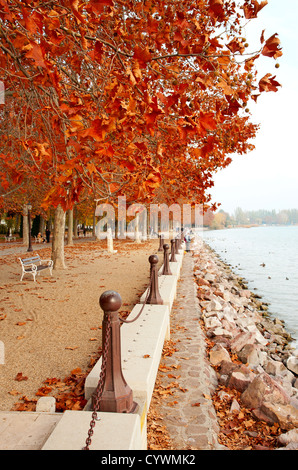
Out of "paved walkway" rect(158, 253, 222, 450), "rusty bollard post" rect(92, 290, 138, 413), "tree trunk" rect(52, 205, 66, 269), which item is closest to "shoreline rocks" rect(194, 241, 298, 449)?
"paved walkway" rect(158, 253, 222, 450)

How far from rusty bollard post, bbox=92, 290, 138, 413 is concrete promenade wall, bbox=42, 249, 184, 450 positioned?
0.10 metres

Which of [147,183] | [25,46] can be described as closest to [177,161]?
[147,183]

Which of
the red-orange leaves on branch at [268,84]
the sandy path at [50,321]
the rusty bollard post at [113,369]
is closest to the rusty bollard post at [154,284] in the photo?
the sandy path at [50,321]

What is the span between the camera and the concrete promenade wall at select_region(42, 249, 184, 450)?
2.57 m

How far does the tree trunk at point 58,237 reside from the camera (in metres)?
14.5

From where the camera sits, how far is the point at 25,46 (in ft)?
10.2

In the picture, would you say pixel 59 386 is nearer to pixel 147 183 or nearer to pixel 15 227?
pixel 147 183

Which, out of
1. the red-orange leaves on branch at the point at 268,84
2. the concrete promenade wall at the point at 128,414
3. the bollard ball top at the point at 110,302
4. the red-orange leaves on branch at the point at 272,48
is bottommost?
the concrete promenade wall at the point at 128,414

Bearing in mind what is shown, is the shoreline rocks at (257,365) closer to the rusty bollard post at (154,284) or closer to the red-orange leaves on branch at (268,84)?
the rusty bollard post at (154,284)

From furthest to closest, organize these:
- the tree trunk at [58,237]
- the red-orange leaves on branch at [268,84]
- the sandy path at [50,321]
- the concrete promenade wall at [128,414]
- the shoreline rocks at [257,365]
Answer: the tree trunk at [58,237], the sandy path at [50,321], the shoreline rocks at [257,365], the red-orange leaves on branch at [268,84], the concrete promenade wall at [128,414]

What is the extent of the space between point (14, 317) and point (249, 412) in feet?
18.1

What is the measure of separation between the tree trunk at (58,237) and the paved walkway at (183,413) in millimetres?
8456

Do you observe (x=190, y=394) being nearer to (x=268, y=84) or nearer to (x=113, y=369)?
(x=113, y=369)

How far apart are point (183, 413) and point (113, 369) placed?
5.28ft
